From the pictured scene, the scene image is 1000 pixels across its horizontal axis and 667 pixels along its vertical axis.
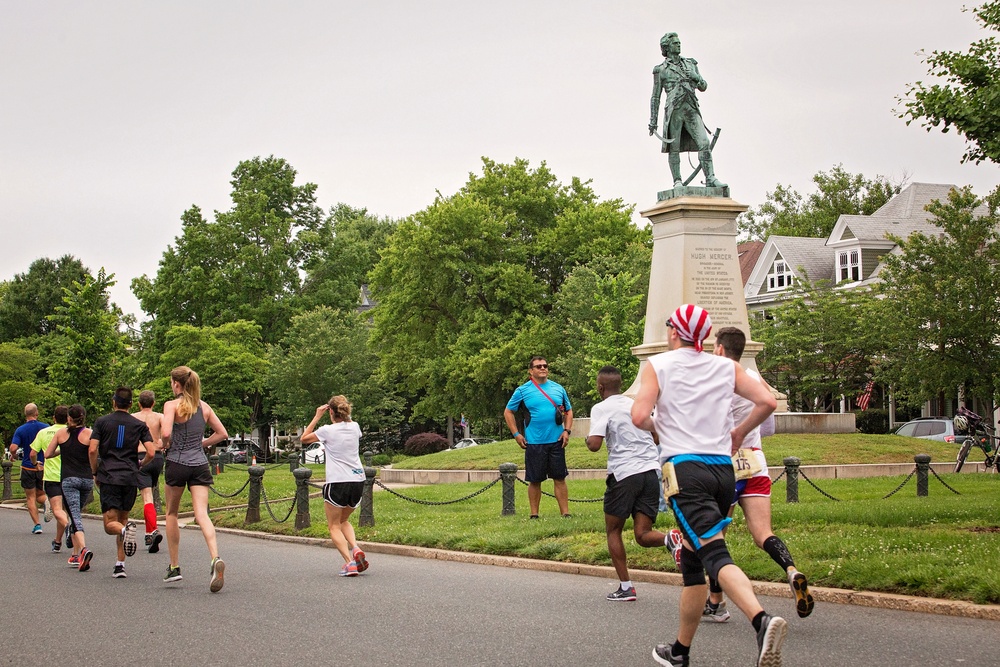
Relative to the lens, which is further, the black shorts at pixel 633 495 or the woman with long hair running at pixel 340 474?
the woman with long hair running at pixel 340 474

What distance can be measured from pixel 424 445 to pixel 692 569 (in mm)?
45413

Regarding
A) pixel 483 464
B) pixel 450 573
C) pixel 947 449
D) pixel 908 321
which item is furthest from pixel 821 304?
pixel 450 573

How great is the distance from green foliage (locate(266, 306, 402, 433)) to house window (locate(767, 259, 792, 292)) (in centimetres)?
2031

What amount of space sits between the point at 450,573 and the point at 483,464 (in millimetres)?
15912

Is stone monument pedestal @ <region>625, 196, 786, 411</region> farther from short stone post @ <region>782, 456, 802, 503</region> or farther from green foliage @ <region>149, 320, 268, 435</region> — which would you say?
green foliage @ <region>149, 320, 268, 435</region>

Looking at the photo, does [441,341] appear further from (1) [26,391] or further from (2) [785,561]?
(2) [785,561]

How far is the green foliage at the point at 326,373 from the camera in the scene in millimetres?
54031

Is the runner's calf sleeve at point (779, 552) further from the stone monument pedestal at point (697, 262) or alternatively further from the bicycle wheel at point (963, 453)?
the bicycle wheel at point (963, 453)

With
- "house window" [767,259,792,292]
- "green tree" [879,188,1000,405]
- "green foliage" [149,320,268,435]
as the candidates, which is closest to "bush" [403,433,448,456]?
"green foliage" [149,320,268,435]

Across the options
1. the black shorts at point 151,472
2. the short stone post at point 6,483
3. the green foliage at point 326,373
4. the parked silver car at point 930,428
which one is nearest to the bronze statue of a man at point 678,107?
the black shorts at point 151,472

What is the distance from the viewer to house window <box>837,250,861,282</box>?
5681 centimetres

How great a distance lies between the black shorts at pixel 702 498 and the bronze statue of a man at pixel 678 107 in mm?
16463

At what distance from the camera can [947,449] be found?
27625mm

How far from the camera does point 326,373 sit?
5397cm
